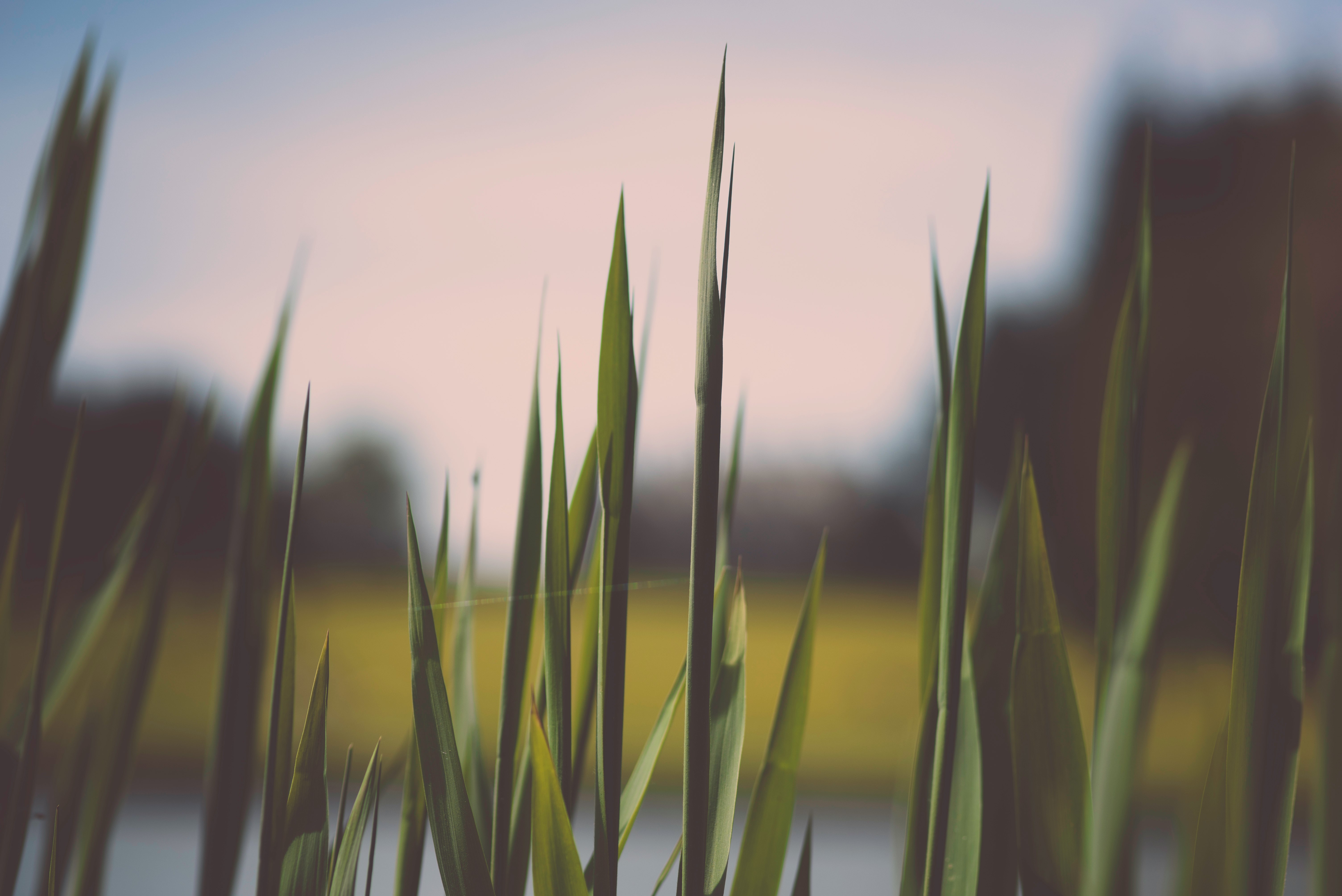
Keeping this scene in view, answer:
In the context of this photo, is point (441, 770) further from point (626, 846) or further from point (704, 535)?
point (626, 846)

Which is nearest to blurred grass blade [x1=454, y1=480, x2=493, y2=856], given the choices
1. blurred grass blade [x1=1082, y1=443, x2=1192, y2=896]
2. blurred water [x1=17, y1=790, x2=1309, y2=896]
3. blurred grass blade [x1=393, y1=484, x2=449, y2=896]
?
blurred grass blade [x1=393, y1=484, x2=449, y2=896]

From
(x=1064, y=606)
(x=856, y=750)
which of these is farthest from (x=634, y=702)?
(x=1064, y=606)

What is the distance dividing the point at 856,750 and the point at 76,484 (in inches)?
148

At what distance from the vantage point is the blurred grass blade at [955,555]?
13 cm

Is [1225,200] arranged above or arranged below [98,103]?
above

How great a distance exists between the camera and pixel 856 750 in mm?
3566

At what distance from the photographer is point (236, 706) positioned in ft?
0.46

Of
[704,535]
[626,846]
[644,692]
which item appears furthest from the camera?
[644,692]

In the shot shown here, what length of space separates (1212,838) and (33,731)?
21 centimetres

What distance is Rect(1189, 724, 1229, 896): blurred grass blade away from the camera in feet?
0.43

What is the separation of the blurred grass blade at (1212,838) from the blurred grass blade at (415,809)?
5.7 inches

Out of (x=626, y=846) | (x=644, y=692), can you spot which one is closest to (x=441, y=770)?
(x=626, y=846)

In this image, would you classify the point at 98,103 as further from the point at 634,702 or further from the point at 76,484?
the point at 634,702

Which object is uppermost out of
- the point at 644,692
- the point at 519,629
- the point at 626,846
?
the point at 519,629
